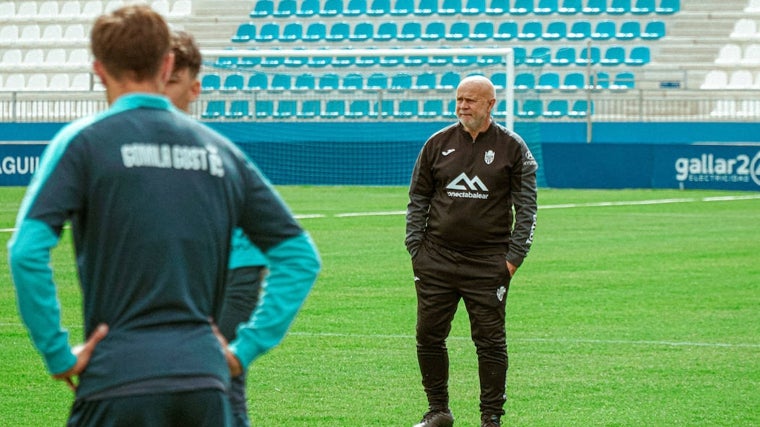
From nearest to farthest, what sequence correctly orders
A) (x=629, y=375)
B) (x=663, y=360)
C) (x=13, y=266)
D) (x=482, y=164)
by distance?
(x=13, y=266) < (x=482, y=164) < (x=629, y=375) < (x=663, y=360)

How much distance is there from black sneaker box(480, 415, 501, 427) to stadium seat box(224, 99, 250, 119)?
2665 centimetres

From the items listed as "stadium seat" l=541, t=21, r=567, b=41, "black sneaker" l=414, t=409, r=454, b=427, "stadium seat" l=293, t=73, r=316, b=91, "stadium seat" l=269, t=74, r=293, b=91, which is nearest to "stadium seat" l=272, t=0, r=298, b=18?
"stadium seat" l=269, t=74, r=293, b=91

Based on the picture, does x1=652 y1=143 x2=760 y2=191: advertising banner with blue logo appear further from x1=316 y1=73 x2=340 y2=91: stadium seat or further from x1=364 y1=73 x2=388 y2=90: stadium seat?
x1=316 y1=73 x2=340 y2=91: stadium seat

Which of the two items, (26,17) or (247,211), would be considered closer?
(247,211)

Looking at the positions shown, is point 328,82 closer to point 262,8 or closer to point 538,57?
point 538,57

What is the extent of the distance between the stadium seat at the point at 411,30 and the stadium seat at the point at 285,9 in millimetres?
3654

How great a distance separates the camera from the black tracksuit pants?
26.1ft

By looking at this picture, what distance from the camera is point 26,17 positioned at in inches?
1799

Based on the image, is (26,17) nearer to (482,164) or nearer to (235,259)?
(482,164)

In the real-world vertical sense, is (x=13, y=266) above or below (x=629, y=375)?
above

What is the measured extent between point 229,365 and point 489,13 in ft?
124

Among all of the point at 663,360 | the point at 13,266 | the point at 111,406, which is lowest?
the point at 663,360

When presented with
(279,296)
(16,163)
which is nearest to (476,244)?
(279,296)

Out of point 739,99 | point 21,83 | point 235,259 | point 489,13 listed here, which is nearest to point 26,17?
point 21,83
